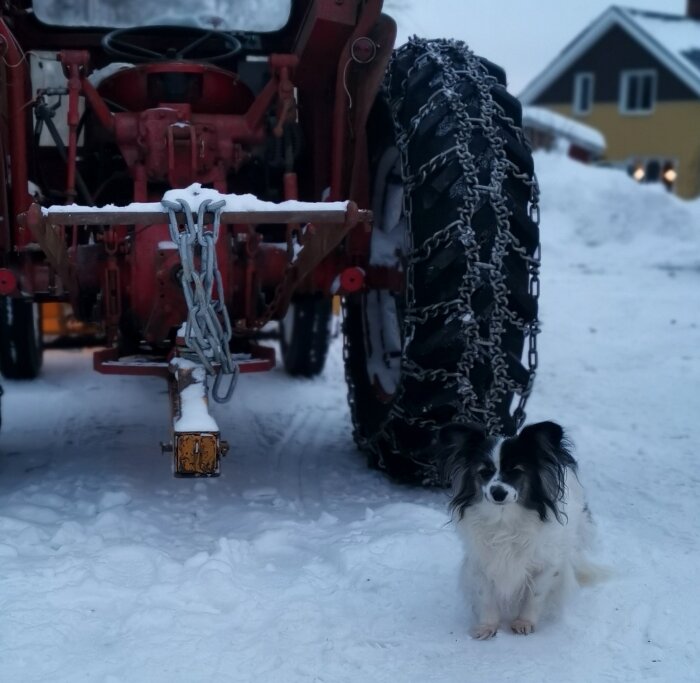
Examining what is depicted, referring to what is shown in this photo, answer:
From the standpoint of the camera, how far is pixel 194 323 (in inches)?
146

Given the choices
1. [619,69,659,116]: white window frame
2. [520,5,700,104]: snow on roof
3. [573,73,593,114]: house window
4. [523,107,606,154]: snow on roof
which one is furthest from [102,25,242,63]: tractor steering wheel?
[573,73,593,114]: house window

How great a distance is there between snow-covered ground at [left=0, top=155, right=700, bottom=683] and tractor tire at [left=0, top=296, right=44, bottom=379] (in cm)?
13

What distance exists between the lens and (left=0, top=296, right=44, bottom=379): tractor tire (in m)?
7.01

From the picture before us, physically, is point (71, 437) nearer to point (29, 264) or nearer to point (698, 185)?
point (29, 264)

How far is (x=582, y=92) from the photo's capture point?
3312 centimetres

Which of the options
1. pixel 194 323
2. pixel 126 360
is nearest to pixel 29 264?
pixel 126 360

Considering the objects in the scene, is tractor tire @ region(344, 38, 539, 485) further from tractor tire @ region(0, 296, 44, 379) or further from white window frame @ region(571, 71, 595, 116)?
white window frame @ region(571, 71, 595, 116)

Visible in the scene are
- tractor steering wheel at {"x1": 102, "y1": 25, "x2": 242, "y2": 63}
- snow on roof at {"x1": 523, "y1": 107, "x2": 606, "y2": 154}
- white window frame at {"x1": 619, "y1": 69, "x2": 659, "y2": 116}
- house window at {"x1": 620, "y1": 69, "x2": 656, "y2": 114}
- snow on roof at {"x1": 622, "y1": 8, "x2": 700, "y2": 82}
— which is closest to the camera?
tractor steering wheel at {"x1": 102, "y1": 25, "x2": 242, "y2": 63}

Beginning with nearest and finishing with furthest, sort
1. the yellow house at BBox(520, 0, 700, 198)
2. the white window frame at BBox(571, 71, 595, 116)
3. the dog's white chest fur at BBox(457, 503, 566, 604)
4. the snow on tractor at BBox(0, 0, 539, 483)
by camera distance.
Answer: the dog's white chest fur at BBox(457, 503, 566, 604) → the snow on tractor at BBox(0, 0, 539, 483) → the yellow house at BBox(520, 0, 700, 198) → the white window frame at BBox(571, 71, 595, 116)

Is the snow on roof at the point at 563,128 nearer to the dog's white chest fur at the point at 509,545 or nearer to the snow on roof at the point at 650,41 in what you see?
the snow on roof at the point at 650,41

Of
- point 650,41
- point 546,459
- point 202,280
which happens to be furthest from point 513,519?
point 650,41

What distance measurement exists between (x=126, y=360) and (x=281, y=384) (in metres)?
3.00

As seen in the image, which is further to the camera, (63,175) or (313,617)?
(63,175)

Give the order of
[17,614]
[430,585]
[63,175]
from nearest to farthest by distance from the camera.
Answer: [17,614] → [430,585] → [63,175]
